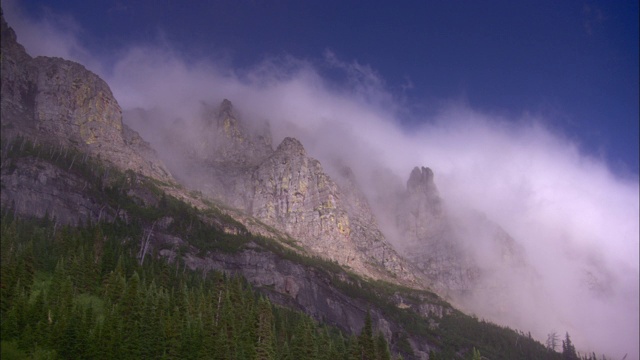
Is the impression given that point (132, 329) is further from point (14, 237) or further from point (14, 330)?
point (14, 237)

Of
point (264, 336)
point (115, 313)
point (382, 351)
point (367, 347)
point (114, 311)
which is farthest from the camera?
point (264, 336)

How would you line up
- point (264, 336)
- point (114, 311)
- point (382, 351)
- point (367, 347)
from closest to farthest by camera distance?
point (114, 311)
point (367, 347)
point (382, 351)
point (264, 336)

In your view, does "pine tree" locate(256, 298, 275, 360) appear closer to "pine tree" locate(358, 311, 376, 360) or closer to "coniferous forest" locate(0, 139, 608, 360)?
"coniferous forest" locate(0, 139, 608, 360)

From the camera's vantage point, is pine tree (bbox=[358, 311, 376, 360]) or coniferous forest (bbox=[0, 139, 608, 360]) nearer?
coniferous forest (bbox=[0, 139, 608, 360])

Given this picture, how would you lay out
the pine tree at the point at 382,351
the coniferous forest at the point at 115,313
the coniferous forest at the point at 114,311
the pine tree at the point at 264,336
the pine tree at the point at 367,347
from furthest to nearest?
the pine tree at the point at 382,351
the pine tree at the point at 367,347
the pine tree at the point at 264,336
the coniferous forest at the point at 114,311
the coniferous forest at the point at 115,313

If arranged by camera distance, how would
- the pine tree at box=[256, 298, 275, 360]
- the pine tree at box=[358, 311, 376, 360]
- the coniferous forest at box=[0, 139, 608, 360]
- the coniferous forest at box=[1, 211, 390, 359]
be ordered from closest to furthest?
the coniferous forest at box=[1, 211, 390, 359], the coniferous forest at box=[0, 139, 608, 360], the pine tree at box=[256, 298, 275, 360], the pine tree at box=[358, 311, 376, 360]

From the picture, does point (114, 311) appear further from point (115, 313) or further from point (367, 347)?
point (367, 347)

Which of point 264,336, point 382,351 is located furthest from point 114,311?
point 382,351

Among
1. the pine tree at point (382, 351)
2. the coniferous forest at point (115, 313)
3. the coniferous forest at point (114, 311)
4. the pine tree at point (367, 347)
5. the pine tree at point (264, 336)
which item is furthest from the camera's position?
the pine tree at point (382, 351)

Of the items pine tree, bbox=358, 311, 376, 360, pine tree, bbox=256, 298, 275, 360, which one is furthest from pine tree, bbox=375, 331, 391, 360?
pine tree, bbox=256, 298, 275, 360

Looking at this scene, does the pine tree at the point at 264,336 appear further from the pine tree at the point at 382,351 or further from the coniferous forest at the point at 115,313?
the pine tree at the point at 382,351

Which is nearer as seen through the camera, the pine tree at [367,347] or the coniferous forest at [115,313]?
the coniferous forest at [115,313]

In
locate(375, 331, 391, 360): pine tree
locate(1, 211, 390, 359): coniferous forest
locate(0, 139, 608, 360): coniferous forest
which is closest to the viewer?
locate(1, 211, 390, 359): coniferous forest

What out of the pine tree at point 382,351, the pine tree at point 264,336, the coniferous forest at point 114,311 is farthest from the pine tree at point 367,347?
the pine tree at point 264,336
